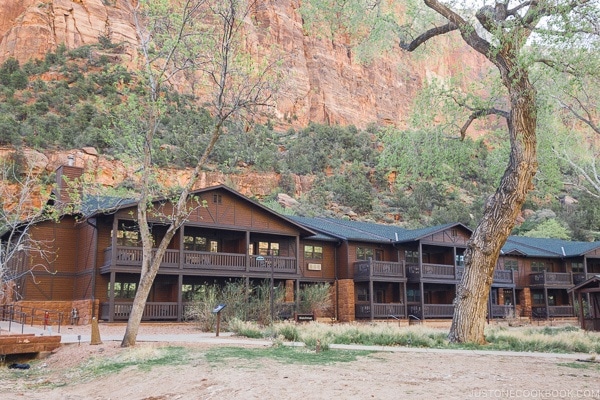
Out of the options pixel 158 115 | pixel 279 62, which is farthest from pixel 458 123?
pixel 158 115

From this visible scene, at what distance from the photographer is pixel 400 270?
117 ft

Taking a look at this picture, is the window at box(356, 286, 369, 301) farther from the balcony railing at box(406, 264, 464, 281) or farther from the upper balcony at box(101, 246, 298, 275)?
the upper balcony at box(101, 246, 298, 275)

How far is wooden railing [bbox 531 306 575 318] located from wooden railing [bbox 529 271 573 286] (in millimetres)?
1923

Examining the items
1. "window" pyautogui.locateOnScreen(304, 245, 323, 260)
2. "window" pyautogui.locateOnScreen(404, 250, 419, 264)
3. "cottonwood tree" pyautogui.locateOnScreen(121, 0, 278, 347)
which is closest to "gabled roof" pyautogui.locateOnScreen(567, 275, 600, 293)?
"window" pyautogui.locateOnScreen(404, 250, 419, 264)

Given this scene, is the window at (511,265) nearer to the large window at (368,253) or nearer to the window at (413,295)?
the window at (413,295)

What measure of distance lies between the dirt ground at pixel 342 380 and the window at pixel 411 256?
2431 centimetres

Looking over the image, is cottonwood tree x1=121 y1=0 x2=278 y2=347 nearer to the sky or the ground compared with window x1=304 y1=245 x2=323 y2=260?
nearer to the sky

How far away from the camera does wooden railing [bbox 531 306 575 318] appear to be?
43.0m

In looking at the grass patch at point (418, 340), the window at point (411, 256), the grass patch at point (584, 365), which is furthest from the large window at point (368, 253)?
the grass patch at point (584, 365)

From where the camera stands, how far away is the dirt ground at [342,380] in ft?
28.2

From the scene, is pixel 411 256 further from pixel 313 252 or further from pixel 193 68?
pixel 193 68

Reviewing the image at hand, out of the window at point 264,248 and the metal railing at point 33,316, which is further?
the window at point 264,248

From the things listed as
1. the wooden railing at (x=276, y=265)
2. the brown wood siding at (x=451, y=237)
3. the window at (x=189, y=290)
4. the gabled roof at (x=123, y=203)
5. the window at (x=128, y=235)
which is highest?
the gabled roof at (x=123, y=203)

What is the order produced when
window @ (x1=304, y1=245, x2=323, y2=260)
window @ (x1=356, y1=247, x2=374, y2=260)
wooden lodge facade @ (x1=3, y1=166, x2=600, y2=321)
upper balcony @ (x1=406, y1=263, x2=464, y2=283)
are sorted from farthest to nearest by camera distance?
window @ (x1=356, y1=247, x2=374, y2=260), upper balcony @ (x1=406, y1=263, x2=464, y2=283), window @ (x1=304, y1=245, x2=323, y2=260), wooden lodge facade @ (x1=3, y1=166, x2=600, y2=321)
